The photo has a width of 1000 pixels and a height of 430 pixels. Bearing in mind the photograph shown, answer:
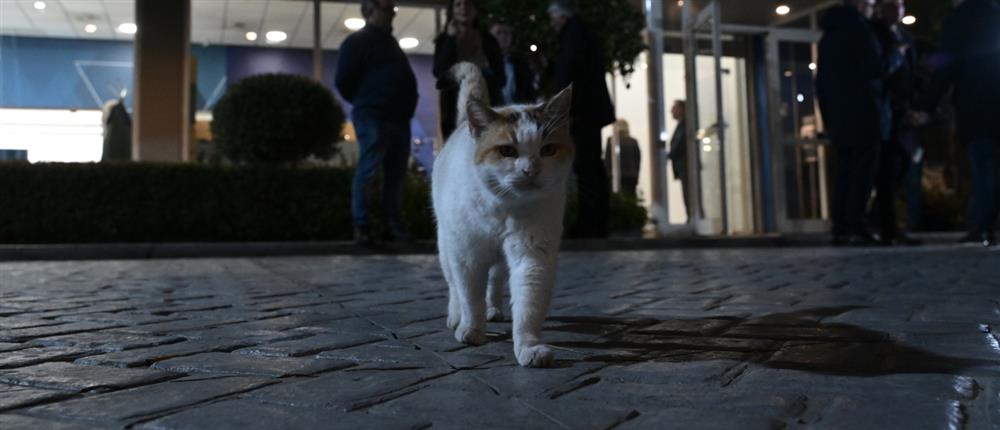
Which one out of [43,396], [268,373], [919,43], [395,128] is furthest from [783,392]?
[919,43]

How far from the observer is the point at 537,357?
213cm

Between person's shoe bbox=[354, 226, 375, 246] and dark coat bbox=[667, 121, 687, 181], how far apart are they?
7.70 m

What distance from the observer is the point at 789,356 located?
2.27 metres

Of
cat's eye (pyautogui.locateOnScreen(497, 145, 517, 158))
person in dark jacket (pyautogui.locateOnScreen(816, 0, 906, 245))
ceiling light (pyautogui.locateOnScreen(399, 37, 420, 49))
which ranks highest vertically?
ceiling light (pyautogui.locateOnScreen(399, 37, 420, 49))

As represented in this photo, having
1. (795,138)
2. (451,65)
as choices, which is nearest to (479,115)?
(451,65)

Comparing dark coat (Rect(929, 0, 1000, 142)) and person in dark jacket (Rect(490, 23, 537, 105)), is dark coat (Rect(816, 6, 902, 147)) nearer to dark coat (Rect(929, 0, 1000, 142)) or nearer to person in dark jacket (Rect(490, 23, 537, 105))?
dark coat (Rect(929, 0, 1000, 142))

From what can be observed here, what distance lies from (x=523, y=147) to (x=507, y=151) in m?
0.05

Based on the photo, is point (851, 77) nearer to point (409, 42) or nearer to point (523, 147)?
point (523, 147)

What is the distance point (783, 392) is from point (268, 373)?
3.93 ft

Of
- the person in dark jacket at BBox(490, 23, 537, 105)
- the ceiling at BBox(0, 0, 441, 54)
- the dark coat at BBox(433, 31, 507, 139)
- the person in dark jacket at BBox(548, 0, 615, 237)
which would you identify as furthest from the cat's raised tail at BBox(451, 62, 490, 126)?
the ceiling at BBox(0, 0, 441, 54)

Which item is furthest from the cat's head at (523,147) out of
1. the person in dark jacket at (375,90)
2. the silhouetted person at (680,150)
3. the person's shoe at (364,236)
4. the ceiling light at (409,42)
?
the ceiling light at (409,42)

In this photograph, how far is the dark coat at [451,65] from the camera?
7.19 meters

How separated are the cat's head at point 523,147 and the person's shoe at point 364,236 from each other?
6006mm

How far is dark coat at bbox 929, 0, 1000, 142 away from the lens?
7.86 metres
